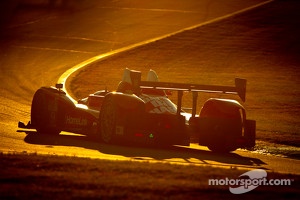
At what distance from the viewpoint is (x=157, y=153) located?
53.7 feet

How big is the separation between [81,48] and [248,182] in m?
32.5

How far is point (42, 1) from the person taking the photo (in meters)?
63.1

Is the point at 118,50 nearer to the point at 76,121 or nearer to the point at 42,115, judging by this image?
the point at 42,115

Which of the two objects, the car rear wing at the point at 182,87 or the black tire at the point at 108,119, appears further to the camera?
the car rear wing at the point at 182,87

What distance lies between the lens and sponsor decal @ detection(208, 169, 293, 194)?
11328 mm

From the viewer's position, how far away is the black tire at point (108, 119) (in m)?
17.5

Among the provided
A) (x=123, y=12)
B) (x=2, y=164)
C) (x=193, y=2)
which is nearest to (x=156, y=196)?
(x=2, y=164)

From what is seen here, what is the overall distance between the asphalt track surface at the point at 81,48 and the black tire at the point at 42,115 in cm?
26

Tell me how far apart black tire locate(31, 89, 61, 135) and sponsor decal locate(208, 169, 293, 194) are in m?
7.68

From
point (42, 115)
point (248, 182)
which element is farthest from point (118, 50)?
point (248, 182)

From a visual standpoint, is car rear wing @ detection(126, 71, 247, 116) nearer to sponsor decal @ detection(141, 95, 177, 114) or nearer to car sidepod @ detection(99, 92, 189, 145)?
sponsor decal @ detection(141, 95, 177, 114)

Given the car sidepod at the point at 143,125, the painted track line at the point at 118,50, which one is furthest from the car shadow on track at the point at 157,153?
the painted track line at the point at 118,50

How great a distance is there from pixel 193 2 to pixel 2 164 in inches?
1990

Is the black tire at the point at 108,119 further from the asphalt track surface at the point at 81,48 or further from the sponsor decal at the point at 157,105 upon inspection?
the sponsor decal at the point at 157,105
